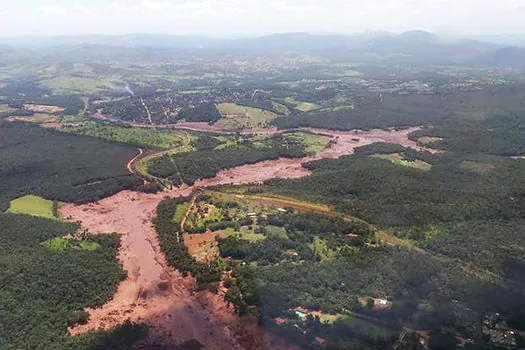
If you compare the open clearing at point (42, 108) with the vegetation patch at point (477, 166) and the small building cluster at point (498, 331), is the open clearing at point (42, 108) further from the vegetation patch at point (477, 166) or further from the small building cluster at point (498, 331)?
the small building cluster at point (498, 331)

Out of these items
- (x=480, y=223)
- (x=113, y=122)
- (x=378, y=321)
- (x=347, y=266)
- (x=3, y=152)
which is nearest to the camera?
(x=378, y=321)

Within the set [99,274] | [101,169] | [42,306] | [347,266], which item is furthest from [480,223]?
[101,169]

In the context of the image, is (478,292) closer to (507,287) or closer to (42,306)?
(507,287)

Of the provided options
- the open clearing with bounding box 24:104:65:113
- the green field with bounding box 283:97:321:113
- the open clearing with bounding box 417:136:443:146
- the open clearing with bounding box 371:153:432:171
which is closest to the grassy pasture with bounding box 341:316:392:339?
the open clearing with bounding box 371:153:432:171

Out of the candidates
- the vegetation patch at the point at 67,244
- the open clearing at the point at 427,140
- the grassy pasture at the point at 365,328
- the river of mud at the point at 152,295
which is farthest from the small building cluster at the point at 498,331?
the open clearing at the point at 427,140

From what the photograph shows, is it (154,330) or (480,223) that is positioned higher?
(480,223)

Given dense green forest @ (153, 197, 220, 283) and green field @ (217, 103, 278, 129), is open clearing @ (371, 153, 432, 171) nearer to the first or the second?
dense green forest @ (153, 197, 220, 283)

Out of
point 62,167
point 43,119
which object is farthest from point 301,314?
point 43,119
